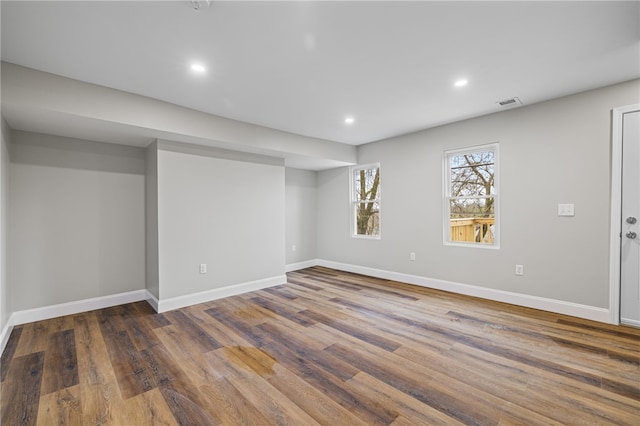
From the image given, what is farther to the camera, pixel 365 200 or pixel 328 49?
pixel 365 200

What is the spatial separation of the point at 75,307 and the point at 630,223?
20.9ft

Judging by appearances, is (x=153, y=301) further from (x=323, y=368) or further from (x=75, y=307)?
(x=323, y=368)

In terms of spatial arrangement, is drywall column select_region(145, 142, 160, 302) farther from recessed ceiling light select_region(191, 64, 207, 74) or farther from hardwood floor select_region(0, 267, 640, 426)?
recessed ceiling light select_region(191, 64, 207, 74)

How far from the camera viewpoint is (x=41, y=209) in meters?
3.30

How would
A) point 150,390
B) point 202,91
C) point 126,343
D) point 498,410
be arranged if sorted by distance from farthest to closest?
1. point 202,91
2. point 126,343
3. point 150,390
4. point 498,410

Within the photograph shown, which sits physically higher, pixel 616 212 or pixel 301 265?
pixel 616 212

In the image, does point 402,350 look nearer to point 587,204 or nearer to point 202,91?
point 587,204

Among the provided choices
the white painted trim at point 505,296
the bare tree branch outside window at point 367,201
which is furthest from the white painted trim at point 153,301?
the bare tree branch outside window at point 367,201

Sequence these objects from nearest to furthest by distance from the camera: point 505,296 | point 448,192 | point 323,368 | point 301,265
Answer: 1. point 323,368
2. point 505,296
3. point 448,192
4. point 301,265

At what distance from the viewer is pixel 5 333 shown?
272 centimetres

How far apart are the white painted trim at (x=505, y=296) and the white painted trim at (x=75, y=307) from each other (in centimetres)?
381

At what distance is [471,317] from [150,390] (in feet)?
10.5

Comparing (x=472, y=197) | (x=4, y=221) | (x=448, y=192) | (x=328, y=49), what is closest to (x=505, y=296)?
(x=472, y=197)

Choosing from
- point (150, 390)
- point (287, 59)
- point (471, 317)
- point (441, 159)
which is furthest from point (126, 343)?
point (441, 159)
